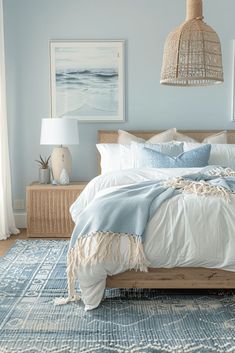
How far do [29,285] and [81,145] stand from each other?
2220 millimetres

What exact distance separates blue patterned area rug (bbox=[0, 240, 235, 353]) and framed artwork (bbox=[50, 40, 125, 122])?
227cm

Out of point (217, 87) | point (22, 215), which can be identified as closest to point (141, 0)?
point (217, 87)

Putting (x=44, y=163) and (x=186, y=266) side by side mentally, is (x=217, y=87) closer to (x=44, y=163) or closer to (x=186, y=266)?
(x=44, y=163)

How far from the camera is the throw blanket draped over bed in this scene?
8.93 feet

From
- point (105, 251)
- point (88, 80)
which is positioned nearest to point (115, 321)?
point (105, 251)

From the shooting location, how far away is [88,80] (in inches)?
199

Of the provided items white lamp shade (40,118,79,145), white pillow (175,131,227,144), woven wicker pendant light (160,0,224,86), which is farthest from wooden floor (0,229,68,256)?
woven wicker pendant light (160,0,224,86)

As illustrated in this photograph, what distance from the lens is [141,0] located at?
4.97 metres

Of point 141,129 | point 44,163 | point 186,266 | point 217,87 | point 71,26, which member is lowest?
point 186,266

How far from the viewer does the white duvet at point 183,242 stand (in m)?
2.73

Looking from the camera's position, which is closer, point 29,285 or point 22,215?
point 29,285

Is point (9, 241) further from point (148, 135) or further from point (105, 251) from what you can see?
point (105, 251)

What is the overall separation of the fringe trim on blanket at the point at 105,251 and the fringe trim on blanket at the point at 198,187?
574 millimetres

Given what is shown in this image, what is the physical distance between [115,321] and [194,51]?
75.5 inches
